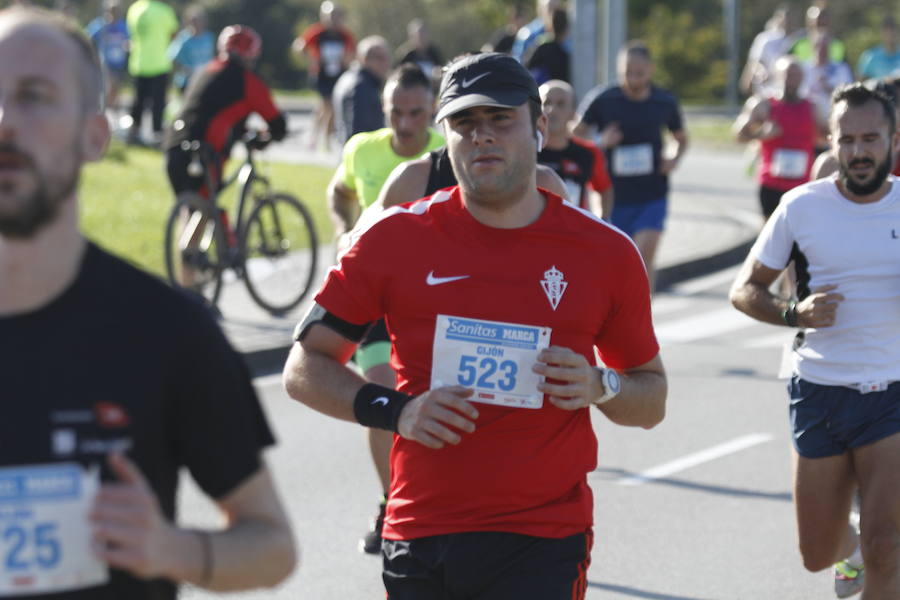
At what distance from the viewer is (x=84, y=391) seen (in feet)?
7.85

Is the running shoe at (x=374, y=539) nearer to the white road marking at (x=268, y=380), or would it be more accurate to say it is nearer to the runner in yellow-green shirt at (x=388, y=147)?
the runner in yellow-green shirt at (x=388, y=147)

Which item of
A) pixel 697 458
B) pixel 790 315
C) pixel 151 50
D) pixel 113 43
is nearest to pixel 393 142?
pixel 697 458

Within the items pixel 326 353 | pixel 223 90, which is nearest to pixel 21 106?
pixel 326 353

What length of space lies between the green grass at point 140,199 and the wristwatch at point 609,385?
9.67 meters

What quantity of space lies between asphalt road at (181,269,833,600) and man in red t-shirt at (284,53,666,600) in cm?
246

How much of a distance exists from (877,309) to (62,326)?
3553 mm

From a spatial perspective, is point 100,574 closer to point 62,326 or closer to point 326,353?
point 62,326

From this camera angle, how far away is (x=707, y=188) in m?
22.5

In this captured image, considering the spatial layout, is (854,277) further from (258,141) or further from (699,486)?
(258,141)

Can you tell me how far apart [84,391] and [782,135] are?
10602 millimetres

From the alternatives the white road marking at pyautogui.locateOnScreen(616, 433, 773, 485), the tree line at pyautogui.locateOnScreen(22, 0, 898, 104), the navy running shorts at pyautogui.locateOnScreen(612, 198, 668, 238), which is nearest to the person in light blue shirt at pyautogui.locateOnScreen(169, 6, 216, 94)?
the navy running shorts at pyautogui.locateOnScreen(612, 198, 668, 238)

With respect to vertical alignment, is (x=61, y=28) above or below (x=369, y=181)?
above

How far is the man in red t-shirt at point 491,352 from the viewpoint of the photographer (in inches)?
152

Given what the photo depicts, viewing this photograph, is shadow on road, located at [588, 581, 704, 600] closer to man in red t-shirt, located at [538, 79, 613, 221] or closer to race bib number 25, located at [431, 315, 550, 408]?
race bib number 25, located at [431, 315, 550, 408]
